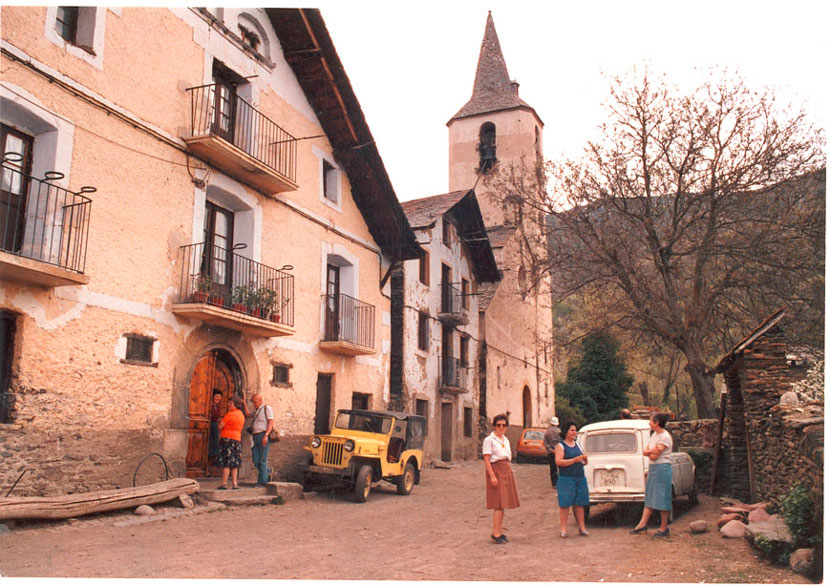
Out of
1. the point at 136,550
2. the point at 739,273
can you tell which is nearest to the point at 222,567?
the point at 136,550

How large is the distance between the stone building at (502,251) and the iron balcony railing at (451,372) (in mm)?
2736

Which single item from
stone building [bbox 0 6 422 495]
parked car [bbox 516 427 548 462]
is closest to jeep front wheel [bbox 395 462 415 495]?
stone building [bbox 0 6 422 495]

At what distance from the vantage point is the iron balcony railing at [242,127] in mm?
11922

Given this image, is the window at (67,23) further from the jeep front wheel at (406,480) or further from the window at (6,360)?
the jeep front wheel at (406,480)

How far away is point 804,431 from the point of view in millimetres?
7930

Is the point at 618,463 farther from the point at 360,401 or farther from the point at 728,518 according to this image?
the point at 360,401

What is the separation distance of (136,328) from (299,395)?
4467mm

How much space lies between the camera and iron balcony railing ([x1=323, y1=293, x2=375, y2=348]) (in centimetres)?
1548

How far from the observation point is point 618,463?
10211mm

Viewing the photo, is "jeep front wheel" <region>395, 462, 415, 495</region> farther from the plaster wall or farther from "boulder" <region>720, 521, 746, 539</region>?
"boulder" <region>720, 521, 746, 539</region>

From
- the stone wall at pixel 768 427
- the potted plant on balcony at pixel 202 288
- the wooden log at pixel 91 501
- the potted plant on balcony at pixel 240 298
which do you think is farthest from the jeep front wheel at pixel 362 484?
the stone wall at pixel 768 427

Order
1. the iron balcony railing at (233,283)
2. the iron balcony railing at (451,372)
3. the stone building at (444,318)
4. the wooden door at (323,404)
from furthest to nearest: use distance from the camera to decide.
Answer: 1. the iron balcony railing at (451,372)
2. the stone building at (444,318)
3. the wooden door at (323,404)
4. the iron balcony railing at (233,283)

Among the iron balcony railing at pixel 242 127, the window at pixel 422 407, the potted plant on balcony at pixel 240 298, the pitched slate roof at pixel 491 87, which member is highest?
the pitched slate roof at pixel 491 87

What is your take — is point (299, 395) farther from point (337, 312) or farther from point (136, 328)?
point (136, 328)
